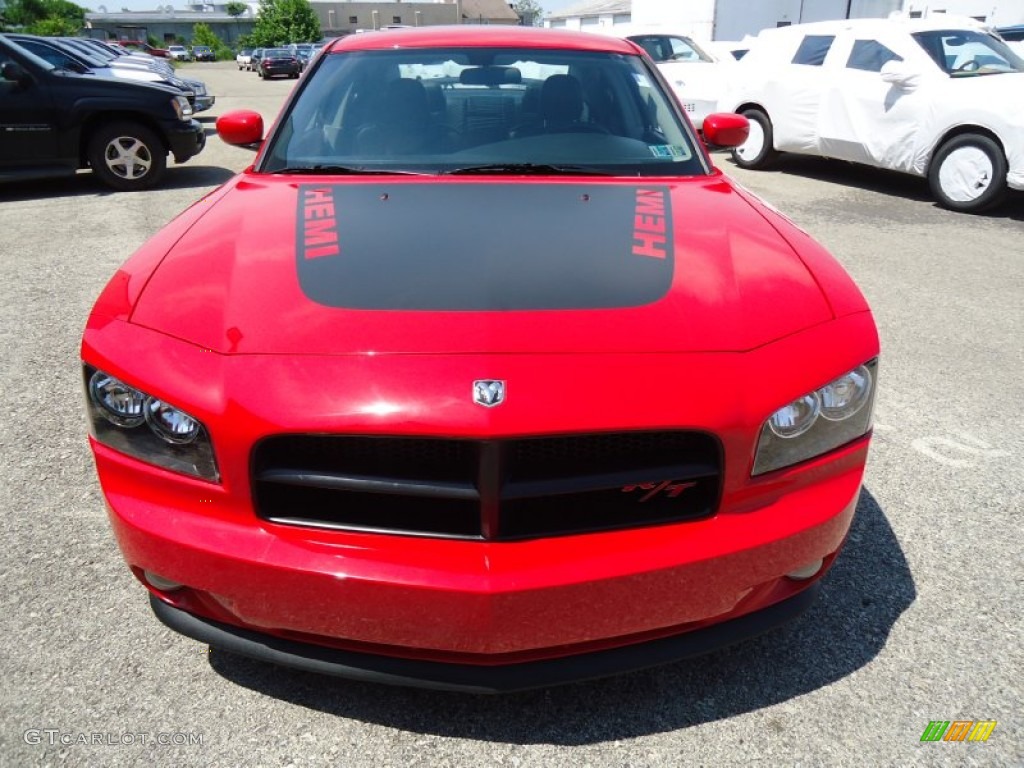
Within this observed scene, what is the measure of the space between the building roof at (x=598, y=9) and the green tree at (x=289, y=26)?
19.4 meters

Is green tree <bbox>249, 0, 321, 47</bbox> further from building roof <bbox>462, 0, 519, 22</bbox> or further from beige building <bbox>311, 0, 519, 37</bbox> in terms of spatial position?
building roof <bbox>462, 0, 519, 22</bbox>

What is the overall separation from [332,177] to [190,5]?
120904mm

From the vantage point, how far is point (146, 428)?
5.58 feet

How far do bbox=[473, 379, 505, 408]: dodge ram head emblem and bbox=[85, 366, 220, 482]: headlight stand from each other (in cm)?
56

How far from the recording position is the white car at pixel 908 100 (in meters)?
7.30

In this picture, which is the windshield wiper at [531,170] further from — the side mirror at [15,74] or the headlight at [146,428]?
the side mirror at [15,74]

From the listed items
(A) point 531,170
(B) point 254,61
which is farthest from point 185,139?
(B) point 254,61

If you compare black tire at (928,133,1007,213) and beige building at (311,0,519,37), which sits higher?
beige building at (311,0,519,37)

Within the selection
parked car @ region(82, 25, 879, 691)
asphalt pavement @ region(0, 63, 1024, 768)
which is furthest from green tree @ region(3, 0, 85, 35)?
parked car @ region(82, 25, 879, 691)

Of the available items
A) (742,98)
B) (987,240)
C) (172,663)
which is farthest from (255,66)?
(172,663)

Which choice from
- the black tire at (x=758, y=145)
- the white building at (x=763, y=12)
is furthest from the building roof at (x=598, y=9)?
the black tire at (x=758, y=145)

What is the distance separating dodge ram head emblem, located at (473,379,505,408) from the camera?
153 centimetres

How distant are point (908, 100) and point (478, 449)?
7961 millimetres

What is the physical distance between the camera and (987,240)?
6656 millimetres
